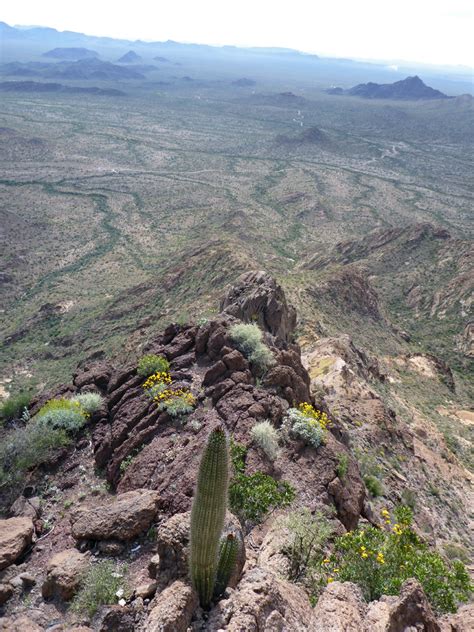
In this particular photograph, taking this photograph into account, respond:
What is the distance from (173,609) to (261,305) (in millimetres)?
16148

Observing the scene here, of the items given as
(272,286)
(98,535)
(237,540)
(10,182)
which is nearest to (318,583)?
(237,540)

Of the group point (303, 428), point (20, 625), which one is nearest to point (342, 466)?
point (303, 428)

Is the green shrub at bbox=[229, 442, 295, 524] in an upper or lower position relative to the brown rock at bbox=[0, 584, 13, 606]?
upper

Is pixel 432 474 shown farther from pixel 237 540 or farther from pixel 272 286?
pixel 237 540

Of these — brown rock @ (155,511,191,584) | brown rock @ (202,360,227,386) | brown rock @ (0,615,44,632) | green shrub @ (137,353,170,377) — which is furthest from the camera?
green shrub @ (137,353,170,377)

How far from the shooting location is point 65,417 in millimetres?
13195

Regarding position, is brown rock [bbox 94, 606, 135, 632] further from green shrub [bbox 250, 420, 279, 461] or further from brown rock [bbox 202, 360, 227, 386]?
brown rock [bbox 202, 360, 227, 386]

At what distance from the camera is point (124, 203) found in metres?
101

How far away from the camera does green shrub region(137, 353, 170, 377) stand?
46.8ft

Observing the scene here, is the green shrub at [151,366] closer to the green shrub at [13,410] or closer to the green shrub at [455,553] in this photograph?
the green shrub at [13,410]

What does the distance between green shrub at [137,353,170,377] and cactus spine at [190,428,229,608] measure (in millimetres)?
7445

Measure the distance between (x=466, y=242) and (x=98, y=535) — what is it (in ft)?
Result: 201

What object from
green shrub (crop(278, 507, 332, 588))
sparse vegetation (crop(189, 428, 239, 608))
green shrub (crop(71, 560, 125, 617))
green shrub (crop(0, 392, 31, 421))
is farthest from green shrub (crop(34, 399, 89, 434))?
sparse vegetation (crop(189, 428, 239, 608))

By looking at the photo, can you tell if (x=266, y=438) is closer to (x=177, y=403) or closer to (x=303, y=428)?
(x=303, y=428)
